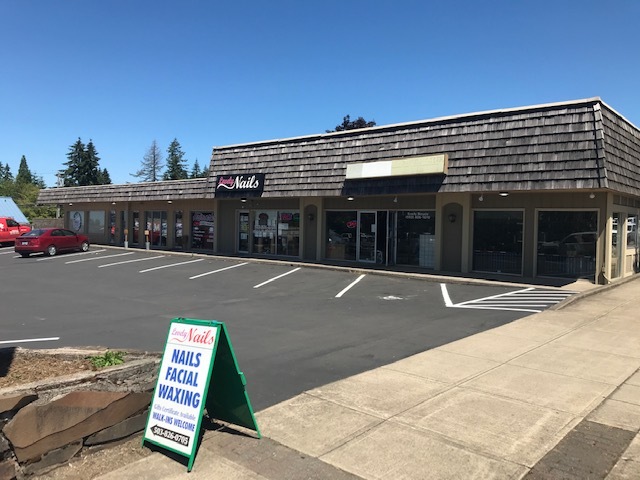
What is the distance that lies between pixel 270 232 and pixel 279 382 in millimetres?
17915

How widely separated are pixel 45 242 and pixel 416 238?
1865cm

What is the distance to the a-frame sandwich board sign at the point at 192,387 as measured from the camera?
14.0ft

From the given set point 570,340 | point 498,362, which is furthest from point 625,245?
point 498,362

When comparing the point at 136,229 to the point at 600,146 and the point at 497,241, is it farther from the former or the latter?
the point at 600,146

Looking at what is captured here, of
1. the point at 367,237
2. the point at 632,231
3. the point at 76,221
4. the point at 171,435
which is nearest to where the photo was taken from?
the point at 171,435

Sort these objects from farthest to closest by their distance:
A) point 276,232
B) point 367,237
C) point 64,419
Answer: point 276,232 < point 367,237 < point 64,419

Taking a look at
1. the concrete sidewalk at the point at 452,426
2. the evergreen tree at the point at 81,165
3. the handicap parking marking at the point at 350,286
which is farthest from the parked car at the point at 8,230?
the evergreen tree at the point at 81,165

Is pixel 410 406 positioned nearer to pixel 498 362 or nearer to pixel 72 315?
pixel 498 362

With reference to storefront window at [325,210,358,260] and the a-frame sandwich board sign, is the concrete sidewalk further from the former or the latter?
storefront window at [325,210,358,260]

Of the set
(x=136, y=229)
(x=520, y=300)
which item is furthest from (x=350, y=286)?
(x=136, y=229)

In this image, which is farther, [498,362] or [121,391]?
[498,362]

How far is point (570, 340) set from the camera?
847 centimetres

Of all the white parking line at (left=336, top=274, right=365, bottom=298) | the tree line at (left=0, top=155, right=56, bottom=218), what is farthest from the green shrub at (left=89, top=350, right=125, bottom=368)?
the tree line at (left=0, top=155, right=56, bottom=218)

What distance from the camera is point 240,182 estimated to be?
2225 cm
